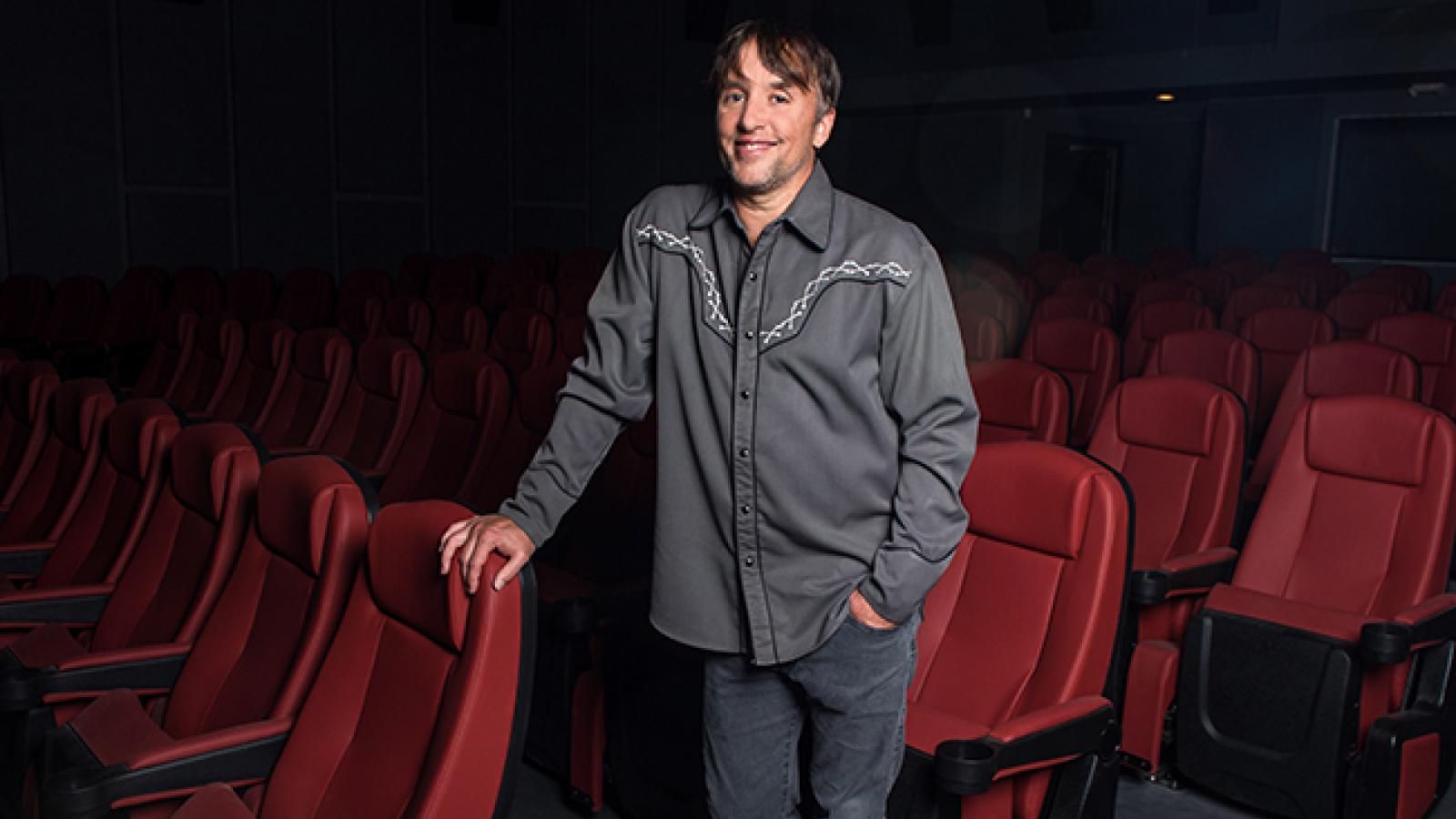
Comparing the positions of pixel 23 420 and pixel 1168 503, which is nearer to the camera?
pixel 1168 503

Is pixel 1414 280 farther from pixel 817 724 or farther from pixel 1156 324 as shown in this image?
pixel 817 724

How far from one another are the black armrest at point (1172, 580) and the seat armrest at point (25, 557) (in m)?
2.74

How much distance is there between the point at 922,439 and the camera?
1.51 m

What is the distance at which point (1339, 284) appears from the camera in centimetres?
920

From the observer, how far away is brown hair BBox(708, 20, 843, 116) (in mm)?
1479

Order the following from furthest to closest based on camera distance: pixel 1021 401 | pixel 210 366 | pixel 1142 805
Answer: pixel 210 366 → pixel 1021 401 → pixel 1142 805

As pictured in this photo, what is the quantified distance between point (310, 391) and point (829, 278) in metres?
3.92

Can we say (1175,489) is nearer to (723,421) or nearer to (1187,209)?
(723,421)

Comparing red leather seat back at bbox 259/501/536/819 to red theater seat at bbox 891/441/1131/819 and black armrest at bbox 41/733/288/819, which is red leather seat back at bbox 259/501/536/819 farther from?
red theater seat at bbox 891/441/1131/819

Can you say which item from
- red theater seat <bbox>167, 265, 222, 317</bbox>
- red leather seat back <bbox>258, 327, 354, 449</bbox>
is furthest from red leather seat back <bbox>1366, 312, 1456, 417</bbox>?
red theater seat <bbox>167, 265, 222, 317</bbox>

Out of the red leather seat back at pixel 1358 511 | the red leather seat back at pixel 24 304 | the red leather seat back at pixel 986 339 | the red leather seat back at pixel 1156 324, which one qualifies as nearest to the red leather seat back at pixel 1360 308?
the red leather seat back at pixel 1156 324

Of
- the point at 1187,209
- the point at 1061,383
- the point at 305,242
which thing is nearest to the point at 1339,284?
the point at 1187,209

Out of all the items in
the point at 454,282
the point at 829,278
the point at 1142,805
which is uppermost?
the point at 829,278

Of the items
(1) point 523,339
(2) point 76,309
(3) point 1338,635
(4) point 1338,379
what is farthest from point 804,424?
(2) point 76,309
